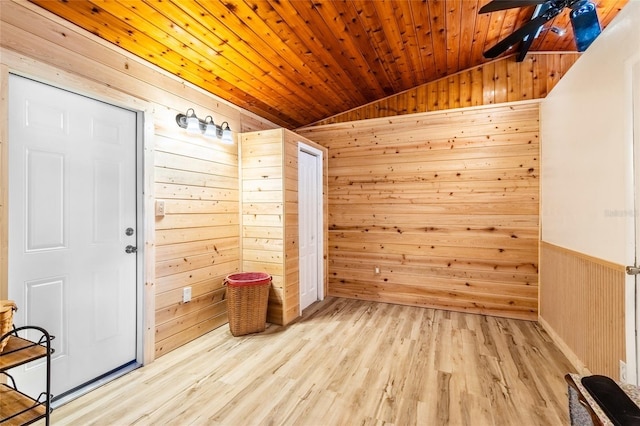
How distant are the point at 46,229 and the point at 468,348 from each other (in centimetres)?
335

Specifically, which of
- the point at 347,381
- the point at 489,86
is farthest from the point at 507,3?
the point at 347,381

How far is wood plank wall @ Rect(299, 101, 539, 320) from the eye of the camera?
3.32m

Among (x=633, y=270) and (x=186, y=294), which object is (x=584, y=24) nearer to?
(x=633, y=270)

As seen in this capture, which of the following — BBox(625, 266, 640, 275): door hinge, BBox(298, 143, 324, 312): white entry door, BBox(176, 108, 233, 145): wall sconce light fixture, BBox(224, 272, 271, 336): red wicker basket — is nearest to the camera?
BBox(625, 266, 640, 275): door hinge

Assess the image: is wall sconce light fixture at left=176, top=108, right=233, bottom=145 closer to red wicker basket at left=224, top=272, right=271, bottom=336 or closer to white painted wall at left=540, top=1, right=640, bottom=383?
red wicker basket at left=224, top=272, right=271, bottom=336

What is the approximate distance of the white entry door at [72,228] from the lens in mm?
1698

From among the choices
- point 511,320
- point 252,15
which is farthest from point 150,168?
point 511,320

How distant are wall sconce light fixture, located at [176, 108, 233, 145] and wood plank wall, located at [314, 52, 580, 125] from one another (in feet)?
6.92

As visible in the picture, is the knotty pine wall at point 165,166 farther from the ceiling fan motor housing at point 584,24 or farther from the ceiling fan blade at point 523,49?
the ceiling fan motor housing at point 584,24

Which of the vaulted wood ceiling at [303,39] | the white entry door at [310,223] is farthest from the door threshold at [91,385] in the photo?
the vaulted wood ceiling at [303,39]

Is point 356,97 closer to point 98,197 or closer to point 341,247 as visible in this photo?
point 341,247

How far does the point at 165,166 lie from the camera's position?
250 cm

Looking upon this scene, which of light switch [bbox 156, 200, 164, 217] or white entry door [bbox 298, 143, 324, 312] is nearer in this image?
light switch [bbox 156, 200, 164, 217]

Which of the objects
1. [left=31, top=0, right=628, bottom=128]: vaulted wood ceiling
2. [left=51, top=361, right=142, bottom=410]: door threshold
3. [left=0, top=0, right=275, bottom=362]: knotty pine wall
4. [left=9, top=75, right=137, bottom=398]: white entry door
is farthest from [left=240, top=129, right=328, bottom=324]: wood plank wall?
[left=51, top=361, right=142, bottom=410]: door threshold
